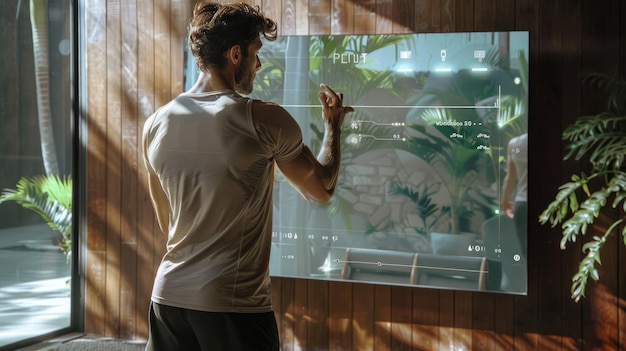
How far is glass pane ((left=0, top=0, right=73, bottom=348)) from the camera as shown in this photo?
371 cm

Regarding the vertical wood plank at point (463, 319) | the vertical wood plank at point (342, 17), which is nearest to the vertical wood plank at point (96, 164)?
the vertical wood plank at point (342, 17)

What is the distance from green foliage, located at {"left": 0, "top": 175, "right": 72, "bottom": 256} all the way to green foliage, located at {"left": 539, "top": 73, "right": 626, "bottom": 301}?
2553 millimetres

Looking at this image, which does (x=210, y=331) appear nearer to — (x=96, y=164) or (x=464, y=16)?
(x=464, y=16)

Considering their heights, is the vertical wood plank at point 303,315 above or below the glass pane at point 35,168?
below

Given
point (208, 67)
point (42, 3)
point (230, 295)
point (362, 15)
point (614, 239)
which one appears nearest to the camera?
point (230, 295)

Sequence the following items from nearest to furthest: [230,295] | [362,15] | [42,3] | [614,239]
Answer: [230,295] → [614,239] → [362,15] → [42,3]

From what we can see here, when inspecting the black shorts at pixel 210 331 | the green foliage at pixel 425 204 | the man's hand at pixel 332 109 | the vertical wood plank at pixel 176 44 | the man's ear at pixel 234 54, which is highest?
the vertical wood plank at pixel 176 44

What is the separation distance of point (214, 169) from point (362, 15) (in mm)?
2365

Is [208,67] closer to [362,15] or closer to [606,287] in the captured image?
[362,15]

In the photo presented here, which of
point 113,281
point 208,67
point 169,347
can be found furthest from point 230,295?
point 113,281

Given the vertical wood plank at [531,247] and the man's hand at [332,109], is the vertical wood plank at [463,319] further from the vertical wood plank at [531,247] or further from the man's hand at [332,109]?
the man's hand at [332,109]

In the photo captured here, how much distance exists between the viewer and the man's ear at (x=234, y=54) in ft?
5.13

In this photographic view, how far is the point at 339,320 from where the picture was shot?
3.75m

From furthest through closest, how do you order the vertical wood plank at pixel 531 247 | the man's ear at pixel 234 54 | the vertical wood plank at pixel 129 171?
the vertical wood plank at pixel 129 171 → the vertical wood plank at pixel 531 247 → the man's ear at pixel 234 54
